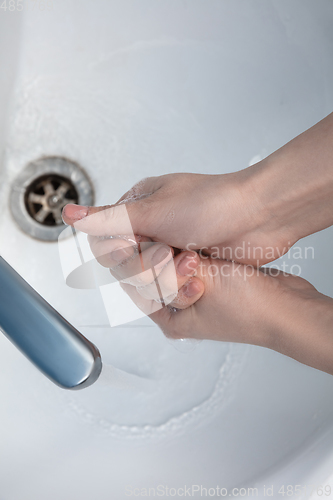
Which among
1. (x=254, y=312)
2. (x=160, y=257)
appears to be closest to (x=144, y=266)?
(x=160, y=257)

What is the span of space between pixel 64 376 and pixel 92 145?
30 centimetres

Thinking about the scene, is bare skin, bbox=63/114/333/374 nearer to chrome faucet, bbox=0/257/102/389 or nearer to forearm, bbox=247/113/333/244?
forearm, bbox=247/113/333/244

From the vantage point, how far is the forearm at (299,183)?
0.35m

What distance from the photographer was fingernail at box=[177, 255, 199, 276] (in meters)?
0.39

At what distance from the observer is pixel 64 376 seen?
0.22 meters

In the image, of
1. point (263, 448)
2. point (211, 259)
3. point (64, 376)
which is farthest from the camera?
point (211, 259)

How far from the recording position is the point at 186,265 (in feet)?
1.28

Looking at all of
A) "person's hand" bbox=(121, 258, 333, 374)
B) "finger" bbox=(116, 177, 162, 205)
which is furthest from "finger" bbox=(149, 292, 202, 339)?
"finger" bbox=(116, 177, 162, 205)

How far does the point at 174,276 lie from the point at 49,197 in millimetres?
174

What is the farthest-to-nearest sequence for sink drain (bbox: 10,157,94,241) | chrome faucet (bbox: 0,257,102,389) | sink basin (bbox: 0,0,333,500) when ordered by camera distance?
sink drain (bbox: 10,157,94,241), sink basin (bbox: 0,0,333,500), chrome faucet (bbox: 0,257,102,389)

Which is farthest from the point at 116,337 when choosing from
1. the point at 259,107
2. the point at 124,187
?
the point at 259,107

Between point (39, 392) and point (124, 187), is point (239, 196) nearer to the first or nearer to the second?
point (124, 187)

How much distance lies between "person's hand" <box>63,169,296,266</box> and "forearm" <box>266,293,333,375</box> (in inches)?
2.7

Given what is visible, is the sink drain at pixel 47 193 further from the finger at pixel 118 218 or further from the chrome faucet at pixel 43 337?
the chrome faucet at pixel 43 337
